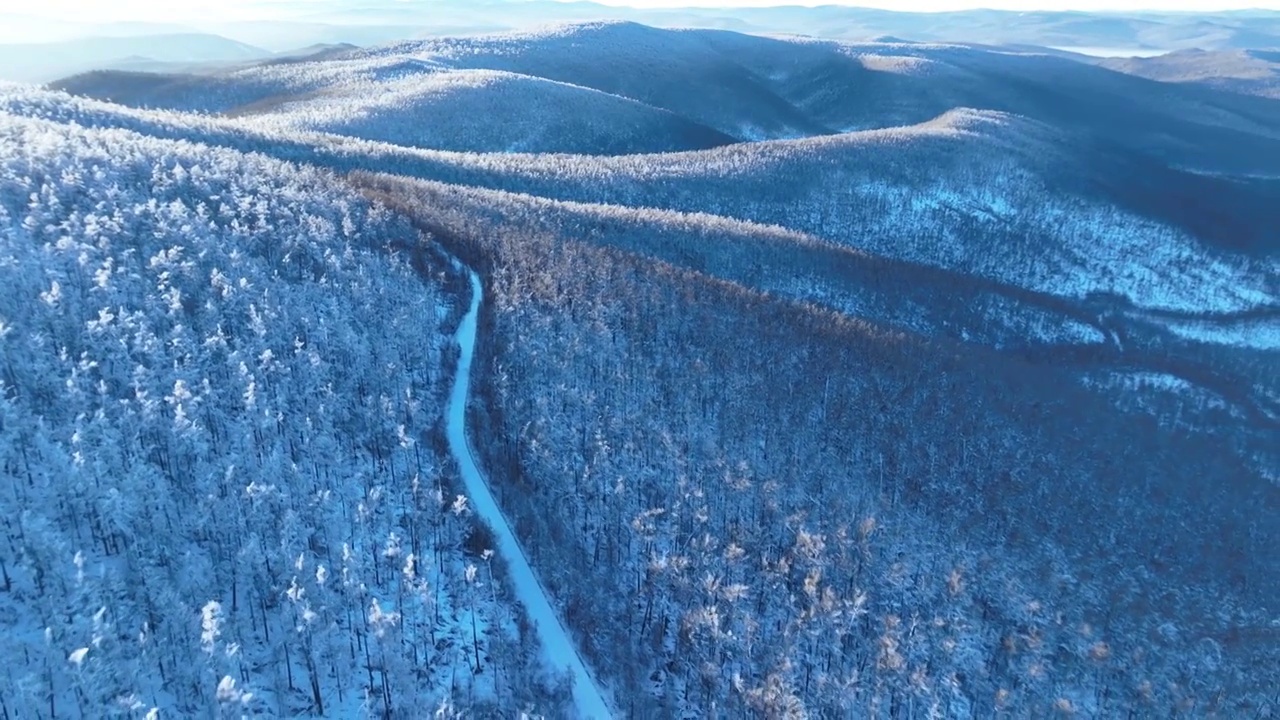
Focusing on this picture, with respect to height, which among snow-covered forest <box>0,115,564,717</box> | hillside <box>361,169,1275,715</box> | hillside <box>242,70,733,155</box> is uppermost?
hillside <box>242,70,733,155</box>

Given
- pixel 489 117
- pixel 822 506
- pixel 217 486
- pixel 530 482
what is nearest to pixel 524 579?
pixel 530 482

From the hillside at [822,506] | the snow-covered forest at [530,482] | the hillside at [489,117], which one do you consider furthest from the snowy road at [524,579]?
the hillside at [489,117]

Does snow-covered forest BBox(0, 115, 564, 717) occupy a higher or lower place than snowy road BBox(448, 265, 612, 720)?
higher

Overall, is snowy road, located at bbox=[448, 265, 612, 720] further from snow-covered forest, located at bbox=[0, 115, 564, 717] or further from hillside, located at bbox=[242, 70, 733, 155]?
hillside, located at bbox=[242, 70, 733, 155]

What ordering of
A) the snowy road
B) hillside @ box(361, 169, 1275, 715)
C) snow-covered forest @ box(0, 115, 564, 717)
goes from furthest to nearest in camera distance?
hillside @ box(361, 169, 1275, 715) < the snowy road < snow-covered forest @ box(0, 115, 564, 717)

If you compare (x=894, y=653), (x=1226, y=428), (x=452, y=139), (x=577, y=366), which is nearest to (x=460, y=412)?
(x=577, y=366)

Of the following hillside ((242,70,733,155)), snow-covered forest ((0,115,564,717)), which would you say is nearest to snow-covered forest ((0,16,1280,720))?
snow-covered forest ((0,115,564,717))

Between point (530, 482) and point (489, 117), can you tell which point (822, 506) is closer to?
point (530, 482)
